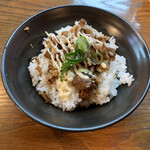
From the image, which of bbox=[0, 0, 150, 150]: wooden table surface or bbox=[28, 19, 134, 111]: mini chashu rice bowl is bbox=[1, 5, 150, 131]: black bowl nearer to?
bbox=[28, 19, 134, 111]: mini chashu rice bowl

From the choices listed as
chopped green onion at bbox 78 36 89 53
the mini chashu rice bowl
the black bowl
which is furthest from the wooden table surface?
chopped green onion at bbox 78 36 89 53

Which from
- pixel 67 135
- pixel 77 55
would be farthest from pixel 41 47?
pixel 67 135

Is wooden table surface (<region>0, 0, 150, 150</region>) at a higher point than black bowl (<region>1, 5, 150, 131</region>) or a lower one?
lower

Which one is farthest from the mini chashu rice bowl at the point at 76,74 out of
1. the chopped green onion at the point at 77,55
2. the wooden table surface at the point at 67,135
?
the wooden table surface at the point at 67,135

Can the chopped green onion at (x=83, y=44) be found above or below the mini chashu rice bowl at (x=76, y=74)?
above

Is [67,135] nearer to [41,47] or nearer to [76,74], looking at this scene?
[76,74]

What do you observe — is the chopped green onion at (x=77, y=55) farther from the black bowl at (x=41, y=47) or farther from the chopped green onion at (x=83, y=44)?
the black bowl at (x=41, y=47)

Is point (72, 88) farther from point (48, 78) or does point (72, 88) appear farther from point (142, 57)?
point (142, 57)
